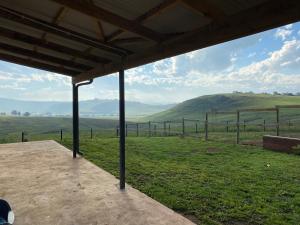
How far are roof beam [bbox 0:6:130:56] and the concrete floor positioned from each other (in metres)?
2.50

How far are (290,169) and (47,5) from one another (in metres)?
6.59

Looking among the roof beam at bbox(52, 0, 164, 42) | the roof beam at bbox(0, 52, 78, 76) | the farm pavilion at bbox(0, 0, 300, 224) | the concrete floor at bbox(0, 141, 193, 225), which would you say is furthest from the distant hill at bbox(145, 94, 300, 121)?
the roof beam at bbox(52, 0, 164, 42)

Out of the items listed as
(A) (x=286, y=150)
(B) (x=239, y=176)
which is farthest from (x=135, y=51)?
(A) (x=286, y=150)

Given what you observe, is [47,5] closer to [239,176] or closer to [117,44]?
[117,44]

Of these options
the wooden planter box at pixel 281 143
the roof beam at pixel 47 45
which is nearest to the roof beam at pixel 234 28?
the roof beam at pixel 47 45

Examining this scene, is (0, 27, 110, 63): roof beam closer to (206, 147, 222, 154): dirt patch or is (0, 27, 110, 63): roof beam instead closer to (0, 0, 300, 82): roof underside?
(0, 0, 300, 82): roof underside

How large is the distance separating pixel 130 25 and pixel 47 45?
2.65 meters

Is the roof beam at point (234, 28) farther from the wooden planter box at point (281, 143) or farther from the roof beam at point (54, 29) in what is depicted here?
the wooden planter box at point (281, 143)

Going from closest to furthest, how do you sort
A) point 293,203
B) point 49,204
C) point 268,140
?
point 49,204, point 293,203, point 268,140

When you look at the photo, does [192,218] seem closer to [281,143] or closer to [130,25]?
[130,25]

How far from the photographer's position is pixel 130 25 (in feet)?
12.1

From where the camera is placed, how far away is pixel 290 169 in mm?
6996

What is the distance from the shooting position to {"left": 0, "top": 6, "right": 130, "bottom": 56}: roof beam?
4227mm

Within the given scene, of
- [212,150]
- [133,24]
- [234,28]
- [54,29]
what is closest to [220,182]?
[133,24]
